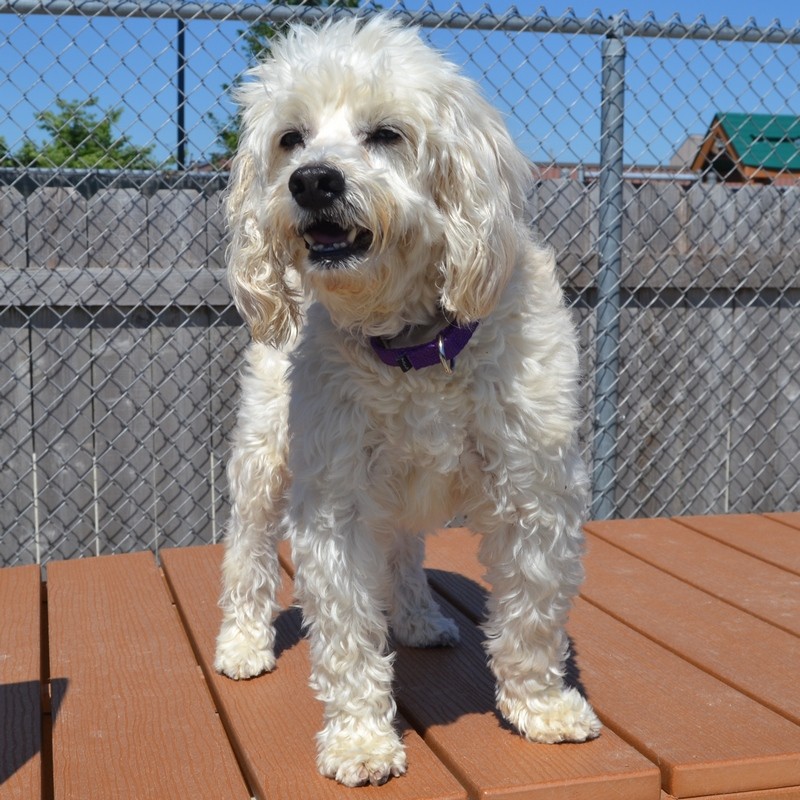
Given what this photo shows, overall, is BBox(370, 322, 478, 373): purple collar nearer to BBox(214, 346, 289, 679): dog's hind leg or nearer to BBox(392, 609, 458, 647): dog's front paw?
BBox(214, 346, 289, 679): dog's hind leg

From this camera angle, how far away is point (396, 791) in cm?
218

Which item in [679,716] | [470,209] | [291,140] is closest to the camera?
[470,209]

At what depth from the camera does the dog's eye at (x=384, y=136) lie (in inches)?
85.3

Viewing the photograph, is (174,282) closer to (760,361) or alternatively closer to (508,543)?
(508,543)

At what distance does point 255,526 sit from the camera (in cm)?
291

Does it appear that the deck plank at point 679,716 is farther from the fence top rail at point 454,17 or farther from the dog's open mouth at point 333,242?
the fence top rail at point 454,17

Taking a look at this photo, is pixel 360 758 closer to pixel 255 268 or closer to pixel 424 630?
pixel 424 630

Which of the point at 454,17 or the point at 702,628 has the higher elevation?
the point at 454,17

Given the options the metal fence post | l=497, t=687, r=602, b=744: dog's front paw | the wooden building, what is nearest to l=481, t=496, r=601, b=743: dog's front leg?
l=497, t=687, r=602, b=744: dog's front paw

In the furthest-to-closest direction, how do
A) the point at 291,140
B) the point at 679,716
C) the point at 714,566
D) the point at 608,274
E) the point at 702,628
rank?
the point at 608,274
the point at 714,566
the point at 702,628
the point at 679,716
the point at 291,140

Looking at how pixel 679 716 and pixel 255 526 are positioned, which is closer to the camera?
pixel 679 716

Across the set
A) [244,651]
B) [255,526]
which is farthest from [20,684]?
[255,526]

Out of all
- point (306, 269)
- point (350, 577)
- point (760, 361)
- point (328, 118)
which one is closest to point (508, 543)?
point (350, 577)

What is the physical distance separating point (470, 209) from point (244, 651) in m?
1.40
